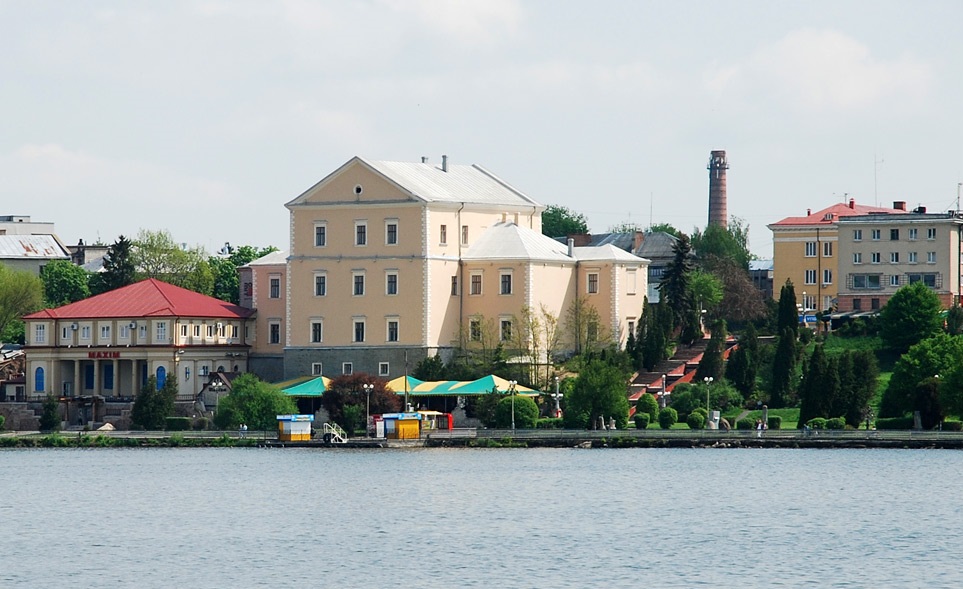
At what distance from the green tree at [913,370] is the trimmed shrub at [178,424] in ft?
103

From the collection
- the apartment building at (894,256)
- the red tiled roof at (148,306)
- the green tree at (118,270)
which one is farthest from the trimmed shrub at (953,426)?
the green tree at (118,270)

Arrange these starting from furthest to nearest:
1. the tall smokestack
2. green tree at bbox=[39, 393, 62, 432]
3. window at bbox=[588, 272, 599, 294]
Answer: the tall smokestack < window at bbox=[588, 272, 599, 294] < green tree at bbox=[39, 393, 62, 432]

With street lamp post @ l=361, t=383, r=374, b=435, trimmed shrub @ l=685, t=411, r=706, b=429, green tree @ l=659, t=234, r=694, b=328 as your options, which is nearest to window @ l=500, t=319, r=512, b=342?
green tree @ l=659, t=234, r=694, b=328

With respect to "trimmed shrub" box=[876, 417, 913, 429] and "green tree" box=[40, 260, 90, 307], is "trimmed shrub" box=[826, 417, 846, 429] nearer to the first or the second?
"trimmed shrub" box=[876, 417, 913, 429]

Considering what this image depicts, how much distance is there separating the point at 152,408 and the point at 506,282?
1809cm

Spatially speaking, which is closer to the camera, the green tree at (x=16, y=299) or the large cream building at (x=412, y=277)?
the large cream building at (x=412, y=277)

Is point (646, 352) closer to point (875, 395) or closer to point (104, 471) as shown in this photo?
point (875, 395)

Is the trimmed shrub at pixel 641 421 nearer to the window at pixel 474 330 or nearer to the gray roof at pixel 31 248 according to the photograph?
the window at pixel 474 330

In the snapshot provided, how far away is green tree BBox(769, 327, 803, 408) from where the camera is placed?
97.8 meters

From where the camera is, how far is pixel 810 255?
12569 centimetres

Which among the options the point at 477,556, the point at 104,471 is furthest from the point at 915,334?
the point at 477,556

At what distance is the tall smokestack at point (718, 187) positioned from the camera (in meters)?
166

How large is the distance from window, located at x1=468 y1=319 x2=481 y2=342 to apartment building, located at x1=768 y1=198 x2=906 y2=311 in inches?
1008

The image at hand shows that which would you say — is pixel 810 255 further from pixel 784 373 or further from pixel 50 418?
pixel 50 418
